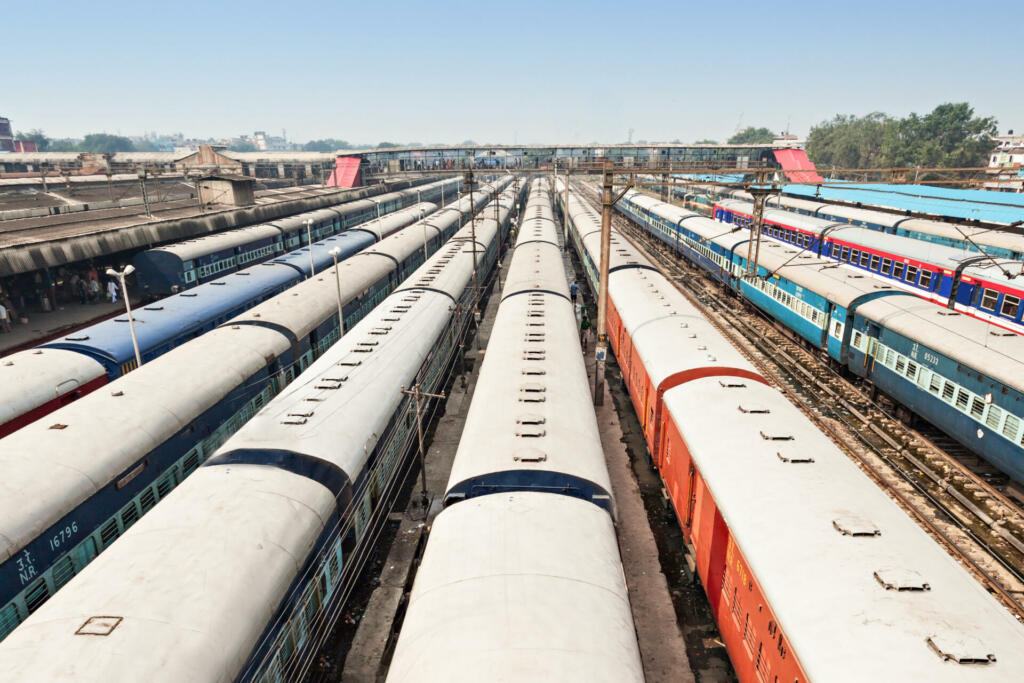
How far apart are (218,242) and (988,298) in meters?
43.2

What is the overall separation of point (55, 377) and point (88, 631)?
469 inches

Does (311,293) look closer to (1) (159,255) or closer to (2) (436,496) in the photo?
(2) (436,496)

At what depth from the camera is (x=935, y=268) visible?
27.0 m

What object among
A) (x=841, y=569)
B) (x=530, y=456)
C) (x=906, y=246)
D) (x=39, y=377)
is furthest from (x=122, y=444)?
(x=906, y=246)

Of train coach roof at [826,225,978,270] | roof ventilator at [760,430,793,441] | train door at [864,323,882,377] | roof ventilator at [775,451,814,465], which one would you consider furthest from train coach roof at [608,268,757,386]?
train coach roof at [826,225,978,270]

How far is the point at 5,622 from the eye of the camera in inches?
367

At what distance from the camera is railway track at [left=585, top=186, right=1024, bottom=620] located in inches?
591

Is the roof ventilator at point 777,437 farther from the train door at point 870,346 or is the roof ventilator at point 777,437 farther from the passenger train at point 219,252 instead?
the passenger train at point 219,252

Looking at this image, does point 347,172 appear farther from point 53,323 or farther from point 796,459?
point 796,459

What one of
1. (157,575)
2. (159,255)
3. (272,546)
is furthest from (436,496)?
(159,255)

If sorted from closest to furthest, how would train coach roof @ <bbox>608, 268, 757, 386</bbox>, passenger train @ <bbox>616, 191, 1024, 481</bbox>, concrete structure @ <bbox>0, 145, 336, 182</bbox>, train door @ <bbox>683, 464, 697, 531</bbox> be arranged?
train door @ <bbox>683, 464, 697, 531</bbox> → passenger train @ <bbox>616, 191, 1024, 481</bbox> → train coach roof @ <bbox>608, 268, 757, 386</bbox> → concrete structure @ <bbox>0, 145, 336, 182</bbox>

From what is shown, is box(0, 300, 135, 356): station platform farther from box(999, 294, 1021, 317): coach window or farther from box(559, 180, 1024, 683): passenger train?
box(999, 294, 1021, 317): coach window

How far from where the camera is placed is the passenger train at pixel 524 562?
7152 millimetres

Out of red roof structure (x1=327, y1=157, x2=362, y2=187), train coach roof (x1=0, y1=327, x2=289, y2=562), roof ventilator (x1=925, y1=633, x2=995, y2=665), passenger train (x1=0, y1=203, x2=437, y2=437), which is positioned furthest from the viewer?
red roof structure (x1=327, y1=157, x2=362, y2=187)
